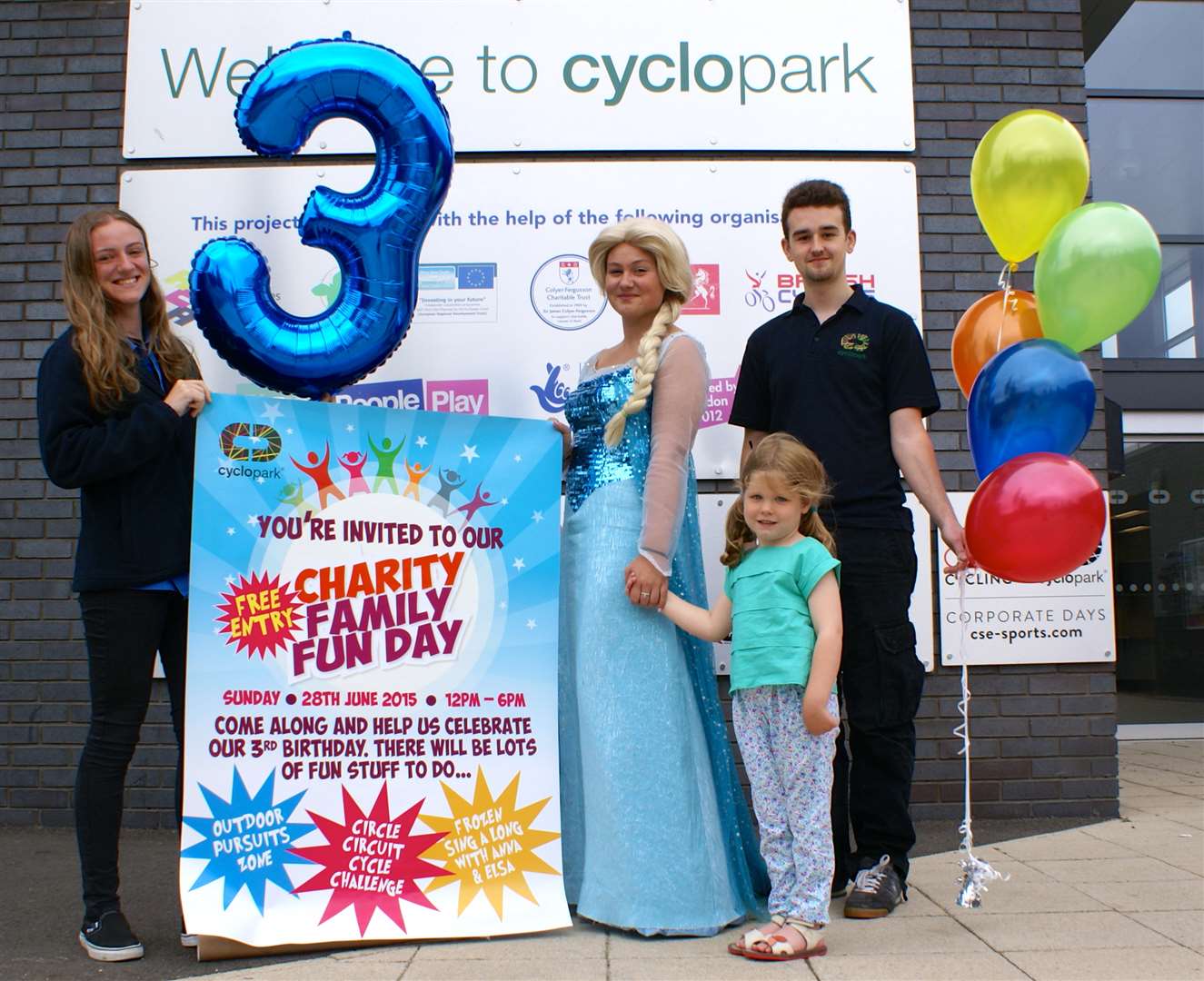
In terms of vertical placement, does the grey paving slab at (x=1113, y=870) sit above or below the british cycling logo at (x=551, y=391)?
below

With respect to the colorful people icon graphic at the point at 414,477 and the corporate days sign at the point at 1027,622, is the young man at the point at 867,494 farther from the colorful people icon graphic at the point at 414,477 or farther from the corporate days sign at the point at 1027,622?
the corporate days sign at the point at 1027,622

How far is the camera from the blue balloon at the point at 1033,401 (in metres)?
2.85

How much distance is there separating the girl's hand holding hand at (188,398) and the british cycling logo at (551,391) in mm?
1655

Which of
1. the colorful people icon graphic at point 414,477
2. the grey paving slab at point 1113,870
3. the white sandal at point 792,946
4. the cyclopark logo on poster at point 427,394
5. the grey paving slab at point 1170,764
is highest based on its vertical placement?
the cyclopark logo on poster at point 427,394

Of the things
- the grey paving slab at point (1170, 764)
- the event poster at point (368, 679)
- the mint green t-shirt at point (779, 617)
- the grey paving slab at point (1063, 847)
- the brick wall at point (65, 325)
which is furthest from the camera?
the grey paving slab at point (1170, 764)

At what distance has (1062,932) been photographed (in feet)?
9.21

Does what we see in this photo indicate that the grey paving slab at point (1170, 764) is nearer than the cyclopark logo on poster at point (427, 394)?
No

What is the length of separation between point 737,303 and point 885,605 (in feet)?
5.76

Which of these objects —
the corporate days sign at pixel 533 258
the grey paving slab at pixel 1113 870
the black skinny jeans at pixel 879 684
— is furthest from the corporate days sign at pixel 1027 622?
the black skinny jeans at pixel 879 684

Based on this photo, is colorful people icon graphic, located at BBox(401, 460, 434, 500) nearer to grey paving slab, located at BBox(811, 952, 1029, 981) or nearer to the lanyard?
the lanyard

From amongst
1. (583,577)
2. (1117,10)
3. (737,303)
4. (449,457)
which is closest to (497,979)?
(583,577)

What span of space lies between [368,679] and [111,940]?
902mm

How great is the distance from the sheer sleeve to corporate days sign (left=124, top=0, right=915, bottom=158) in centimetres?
182

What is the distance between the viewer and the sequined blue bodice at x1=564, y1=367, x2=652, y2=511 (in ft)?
9.97
